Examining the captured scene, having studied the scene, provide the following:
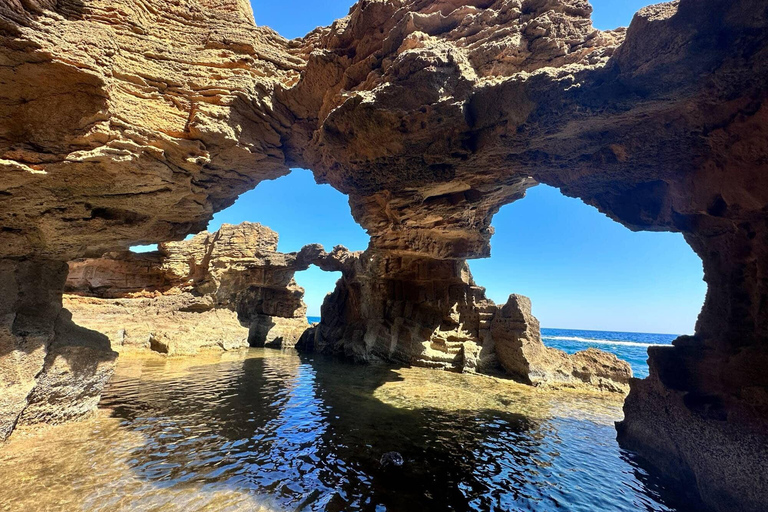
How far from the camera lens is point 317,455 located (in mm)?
7121

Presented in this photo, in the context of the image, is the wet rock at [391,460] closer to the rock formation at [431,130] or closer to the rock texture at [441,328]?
the rock formation at [431,130]

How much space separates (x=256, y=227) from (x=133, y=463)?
26.4 m

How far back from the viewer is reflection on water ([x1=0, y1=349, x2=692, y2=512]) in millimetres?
5344

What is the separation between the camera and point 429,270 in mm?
22797

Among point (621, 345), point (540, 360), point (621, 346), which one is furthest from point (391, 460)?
point (621, 345)

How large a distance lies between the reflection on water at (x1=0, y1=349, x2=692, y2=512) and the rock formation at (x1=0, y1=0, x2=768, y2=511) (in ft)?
4.90

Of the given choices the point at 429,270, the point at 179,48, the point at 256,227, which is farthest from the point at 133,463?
the point at 256,227

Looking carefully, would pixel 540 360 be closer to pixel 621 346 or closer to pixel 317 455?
pixel 317 455

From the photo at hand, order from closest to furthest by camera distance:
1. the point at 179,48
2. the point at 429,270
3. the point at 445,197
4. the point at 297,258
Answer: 1. the point at 179,48
2. the point at 445,197
3. the point at 429,270
4. the point at 297,258

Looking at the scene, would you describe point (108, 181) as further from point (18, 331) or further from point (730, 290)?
point (730, 290)

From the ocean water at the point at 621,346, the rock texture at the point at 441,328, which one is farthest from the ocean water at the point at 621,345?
the rock texture at the point at 441,328

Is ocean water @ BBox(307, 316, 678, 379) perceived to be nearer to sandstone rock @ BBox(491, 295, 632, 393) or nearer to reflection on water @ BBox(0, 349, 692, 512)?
sandstone rock @ BBox(491, 295, 632, 393)

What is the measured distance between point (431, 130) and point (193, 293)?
1050 inches

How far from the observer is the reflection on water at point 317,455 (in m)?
5.34
